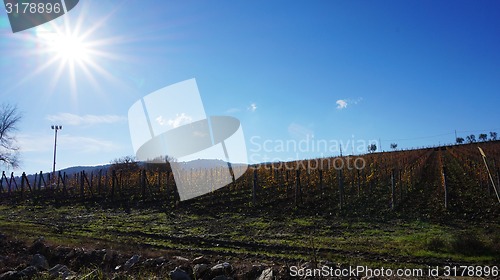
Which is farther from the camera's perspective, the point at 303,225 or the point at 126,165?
the point at 126,165

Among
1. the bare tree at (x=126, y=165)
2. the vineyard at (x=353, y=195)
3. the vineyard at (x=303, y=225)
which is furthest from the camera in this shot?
the bare tree at (x=126, y=165)

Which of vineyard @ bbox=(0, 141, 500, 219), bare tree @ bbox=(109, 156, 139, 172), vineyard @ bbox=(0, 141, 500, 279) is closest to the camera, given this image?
vineyard @ bbox=(0, 141, 500, 279)

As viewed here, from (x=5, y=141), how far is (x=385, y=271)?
52315 mm

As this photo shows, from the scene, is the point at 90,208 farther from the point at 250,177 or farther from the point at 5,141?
the point at 5,141

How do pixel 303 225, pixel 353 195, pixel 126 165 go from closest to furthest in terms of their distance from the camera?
pixel 303 225 < pixel 353 195 < pixel 126 165

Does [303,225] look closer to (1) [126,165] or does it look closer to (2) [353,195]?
(2) [353,195]

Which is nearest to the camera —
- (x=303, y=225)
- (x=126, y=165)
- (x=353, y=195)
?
(x=303, y=225)

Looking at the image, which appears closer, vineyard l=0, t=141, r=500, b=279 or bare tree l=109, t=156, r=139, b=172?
vineyard l=0, t=141, r=500, b=279

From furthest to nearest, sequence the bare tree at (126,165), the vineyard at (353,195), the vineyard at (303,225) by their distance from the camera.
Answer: the bare tree at (126,165), the vineyard at (353,195), the vineyard at (303,225)

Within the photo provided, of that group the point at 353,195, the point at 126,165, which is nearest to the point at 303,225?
the point at 353,195

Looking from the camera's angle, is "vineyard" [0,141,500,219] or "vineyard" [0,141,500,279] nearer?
"vineyard" [0,141,500,279]

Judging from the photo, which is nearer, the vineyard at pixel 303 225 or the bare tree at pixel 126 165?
the vineyard at pixel 303 225

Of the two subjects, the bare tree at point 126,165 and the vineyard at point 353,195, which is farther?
the bare tree at point 126,165

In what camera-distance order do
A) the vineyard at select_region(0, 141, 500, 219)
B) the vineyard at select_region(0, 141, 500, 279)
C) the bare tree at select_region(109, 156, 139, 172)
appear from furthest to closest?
1. the bare tree at select_region(109, 156, 139, 172)
2. the vineyard at select_region(0, 141, 500, 219)
3. the vineyard at select_region(0, 141, 500, 279)
